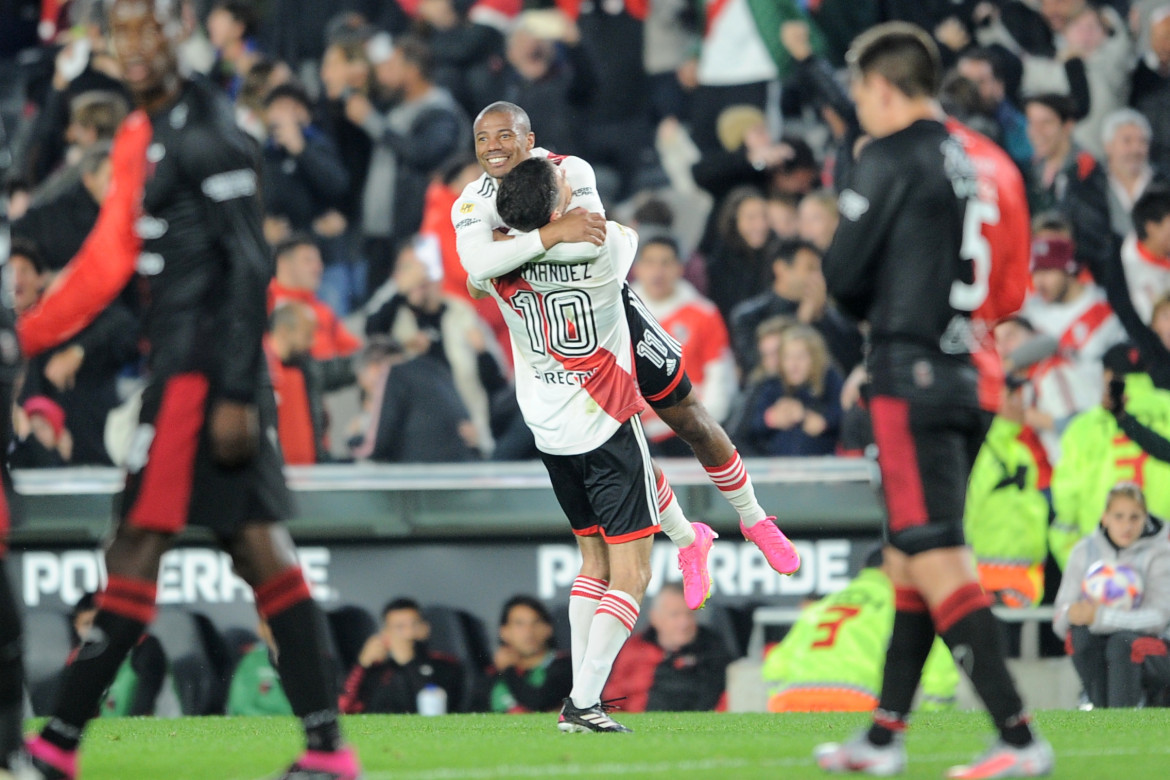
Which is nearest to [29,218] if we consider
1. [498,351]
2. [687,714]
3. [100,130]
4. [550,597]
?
[100,130]

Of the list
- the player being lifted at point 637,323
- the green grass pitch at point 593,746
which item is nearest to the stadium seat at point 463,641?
the green grass pitch at point 593,746

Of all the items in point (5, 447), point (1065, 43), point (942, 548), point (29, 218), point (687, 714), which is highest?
point (1065, 43)

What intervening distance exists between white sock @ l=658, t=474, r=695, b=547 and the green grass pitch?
2.56ft

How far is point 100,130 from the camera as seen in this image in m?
12.6

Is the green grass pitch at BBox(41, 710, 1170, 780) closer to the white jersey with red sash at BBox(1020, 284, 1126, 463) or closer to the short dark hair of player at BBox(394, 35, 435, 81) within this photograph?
the white jersey with red sash at BBox(1020, 284, 1126, 463)

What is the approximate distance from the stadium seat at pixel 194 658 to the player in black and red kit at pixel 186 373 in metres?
4.81

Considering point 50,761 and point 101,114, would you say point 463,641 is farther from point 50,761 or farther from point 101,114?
point 50,761

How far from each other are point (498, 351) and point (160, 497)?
23.0ft

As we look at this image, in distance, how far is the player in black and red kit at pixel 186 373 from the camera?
5316mm

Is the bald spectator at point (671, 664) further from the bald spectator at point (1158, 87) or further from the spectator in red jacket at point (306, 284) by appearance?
the bald spectator at point (1158, 87)

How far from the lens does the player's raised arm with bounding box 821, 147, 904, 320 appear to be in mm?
5527

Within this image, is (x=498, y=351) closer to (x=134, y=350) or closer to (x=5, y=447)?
(x=134, y=350)

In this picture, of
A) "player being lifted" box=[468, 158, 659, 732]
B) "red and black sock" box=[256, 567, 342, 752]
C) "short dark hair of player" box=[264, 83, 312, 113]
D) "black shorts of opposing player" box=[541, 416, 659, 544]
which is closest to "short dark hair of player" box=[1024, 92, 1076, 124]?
"short dark hair of player" box=[264, 83, 312, 113]

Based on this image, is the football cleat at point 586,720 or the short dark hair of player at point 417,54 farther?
the short dark hair of player at point 417,54
